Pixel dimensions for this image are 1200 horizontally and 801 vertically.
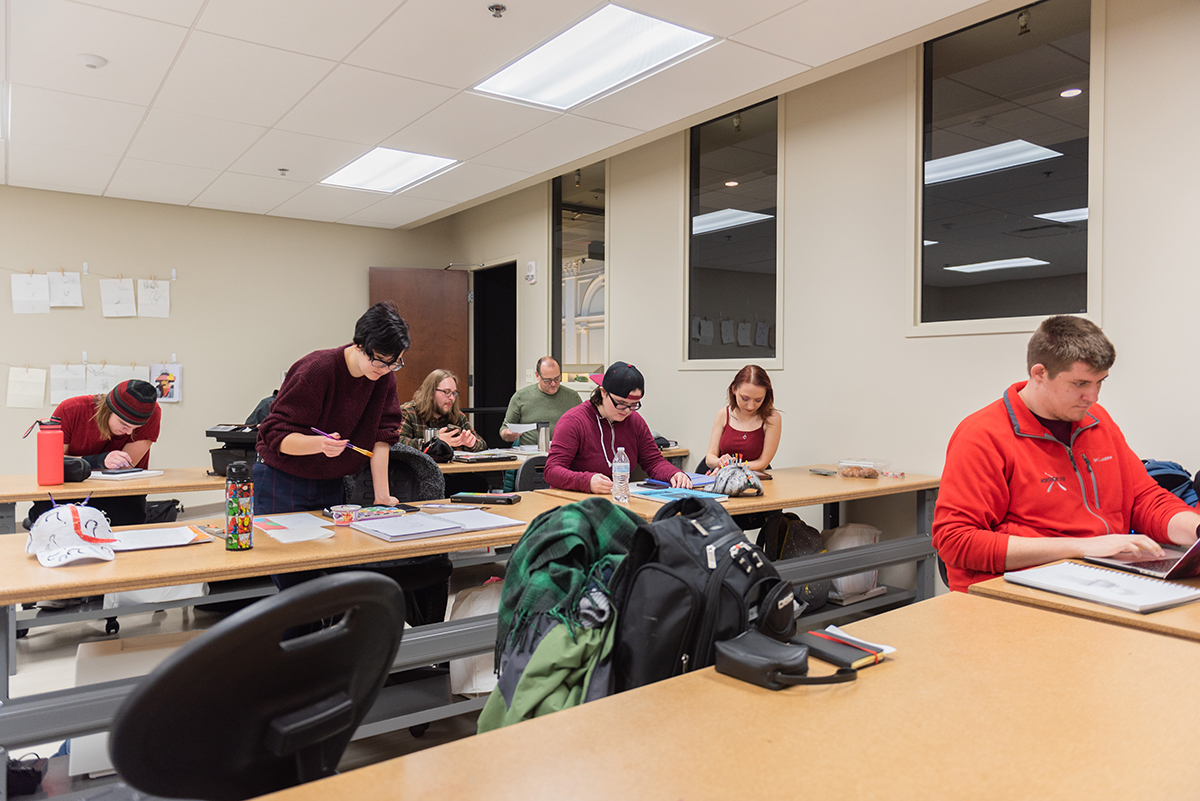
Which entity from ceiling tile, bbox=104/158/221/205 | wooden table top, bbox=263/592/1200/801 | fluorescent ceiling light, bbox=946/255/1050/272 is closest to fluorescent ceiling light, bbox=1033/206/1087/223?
fluorescent ceiling light, bbox=946/255/1050/272

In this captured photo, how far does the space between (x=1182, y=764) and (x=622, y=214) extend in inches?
210

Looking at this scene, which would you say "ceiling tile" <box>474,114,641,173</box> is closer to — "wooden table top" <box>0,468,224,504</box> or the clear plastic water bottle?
the clear plastic water bottle

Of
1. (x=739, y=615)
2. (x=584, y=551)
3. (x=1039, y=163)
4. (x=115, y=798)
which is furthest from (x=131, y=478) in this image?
(x=1039, y=163)

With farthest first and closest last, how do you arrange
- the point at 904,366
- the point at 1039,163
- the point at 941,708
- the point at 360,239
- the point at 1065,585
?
the point at 360,239, the point at 904,366, the point at 1039,163, the point at 1065,585, the point at 941,708

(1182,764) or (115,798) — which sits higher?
(1182,764)

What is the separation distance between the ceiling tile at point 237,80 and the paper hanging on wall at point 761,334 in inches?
113

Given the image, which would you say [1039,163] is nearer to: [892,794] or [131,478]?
[892,794]

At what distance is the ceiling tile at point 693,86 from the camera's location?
3.63 m

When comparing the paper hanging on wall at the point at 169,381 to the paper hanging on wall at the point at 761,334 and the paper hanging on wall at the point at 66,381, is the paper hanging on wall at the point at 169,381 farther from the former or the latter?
the paper hanging on wall at the point at 761,334

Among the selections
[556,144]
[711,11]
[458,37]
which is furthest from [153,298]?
[711,11]

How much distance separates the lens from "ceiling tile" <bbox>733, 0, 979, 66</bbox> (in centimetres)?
311

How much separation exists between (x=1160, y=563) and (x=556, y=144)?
13.5ft

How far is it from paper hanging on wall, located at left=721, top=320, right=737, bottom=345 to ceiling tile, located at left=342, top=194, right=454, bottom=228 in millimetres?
2792

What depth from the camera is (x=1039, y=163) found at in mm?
3541
